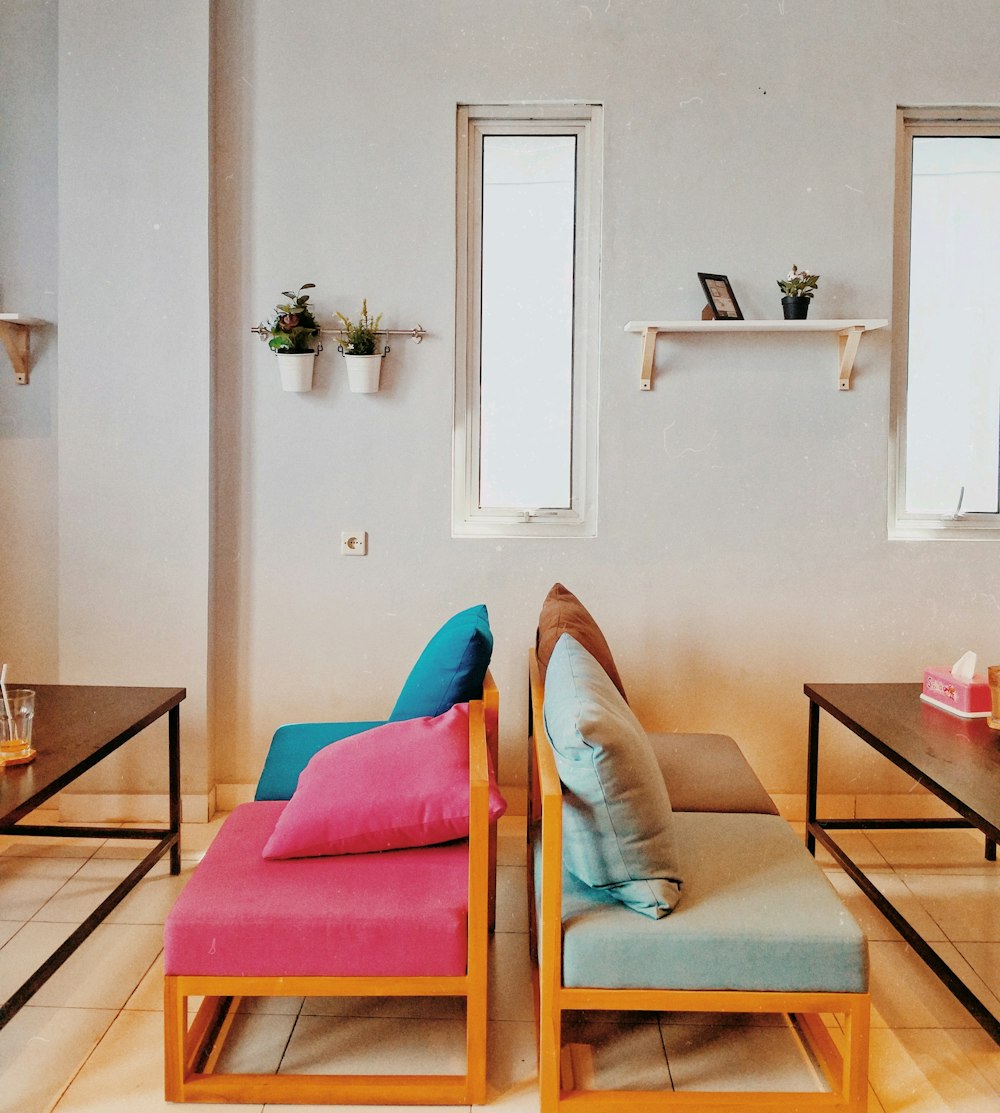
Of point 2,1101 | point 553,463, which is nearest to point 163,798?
point 2,1101

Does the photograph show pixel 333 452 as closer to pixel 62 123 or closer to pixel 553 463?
pixel 553 463

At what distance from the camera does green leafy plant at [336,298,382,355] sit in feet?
10.6

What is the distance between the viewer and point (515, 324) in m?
3.38

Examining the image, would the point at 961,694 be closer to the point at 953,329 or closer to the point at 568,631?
the point at 568,631

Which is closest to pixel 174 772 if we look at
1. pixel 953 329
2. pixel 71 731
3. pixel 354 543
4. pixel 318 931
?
pixel 71 731

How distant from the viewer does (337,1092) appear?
6.34 ft

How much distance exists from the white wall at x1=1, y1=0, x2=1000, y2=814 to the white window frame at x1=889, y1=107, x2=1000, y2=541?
0.07 metres

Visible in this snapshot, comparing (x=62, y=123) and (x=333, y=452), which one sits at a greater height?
(x=62, y=123)

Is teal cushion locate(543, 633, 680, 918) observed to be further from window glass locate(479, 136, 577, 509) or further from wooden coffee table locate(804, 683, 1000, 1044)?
window glass locate(479, 136, 577, 509)

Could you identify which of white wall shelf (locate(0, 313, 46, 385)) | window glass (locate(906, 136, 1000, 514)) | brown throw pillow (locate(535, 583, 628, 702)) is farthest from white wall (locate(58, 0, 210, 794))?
window glass (locate(906, 136, 1000, 514))

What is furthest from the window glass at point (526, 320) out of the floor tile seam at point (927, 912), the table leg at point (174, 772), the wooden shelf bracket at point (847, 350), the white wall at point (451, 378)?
the floor tile seam at point (927, 912)

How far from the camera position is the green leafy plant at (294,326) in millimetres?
3186

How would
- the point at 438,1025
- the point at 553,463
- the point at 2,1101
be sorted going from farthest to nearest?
the point at 553,463 → the point at 438,1025 → the point at 2,1101

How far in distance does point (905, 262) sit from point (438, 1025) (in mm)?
2744
